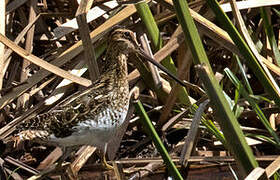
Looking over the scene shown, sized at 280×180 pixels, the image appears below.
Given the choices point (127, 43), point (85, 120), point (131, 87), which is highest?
point (127, 43)

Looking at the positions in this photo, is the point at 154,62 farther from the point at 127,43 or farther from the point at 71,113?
the point at 71,113

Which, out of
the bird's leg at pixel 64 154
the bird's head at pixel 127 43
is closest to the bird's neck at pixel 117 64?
the bird's head at pixel 127 43

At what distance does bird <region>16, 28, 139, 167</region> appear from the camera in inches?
115

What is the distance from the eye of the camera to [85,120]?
294 centimetres

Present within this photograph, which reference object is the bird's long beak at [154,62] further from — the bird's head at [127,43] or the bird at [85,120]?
the bird at [85,120]

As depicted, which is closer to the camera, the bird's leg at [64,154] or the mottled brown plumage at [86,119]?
the mottled brown plumage at [86,119]

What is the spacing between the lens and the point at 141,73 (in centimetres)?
348

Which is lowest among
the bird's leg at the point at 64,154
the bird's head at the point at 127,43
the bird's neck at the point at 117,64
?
the bird's leg at the point at 64,154

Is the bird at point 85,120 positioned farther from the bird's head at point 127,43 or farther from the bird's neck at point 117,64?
the bird's head at point 127,43

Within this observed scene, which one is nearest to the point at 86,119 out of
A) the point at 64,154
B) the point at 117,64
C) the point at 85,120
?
the point at 85,120

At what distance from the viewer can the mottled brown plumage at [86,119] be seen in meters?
2.91

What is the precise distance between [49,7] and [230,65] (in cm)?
128

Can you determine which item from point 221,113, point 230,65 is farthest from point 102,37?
point 221,113

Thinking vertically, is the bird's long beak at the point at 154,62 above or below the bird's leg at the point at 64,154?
above
